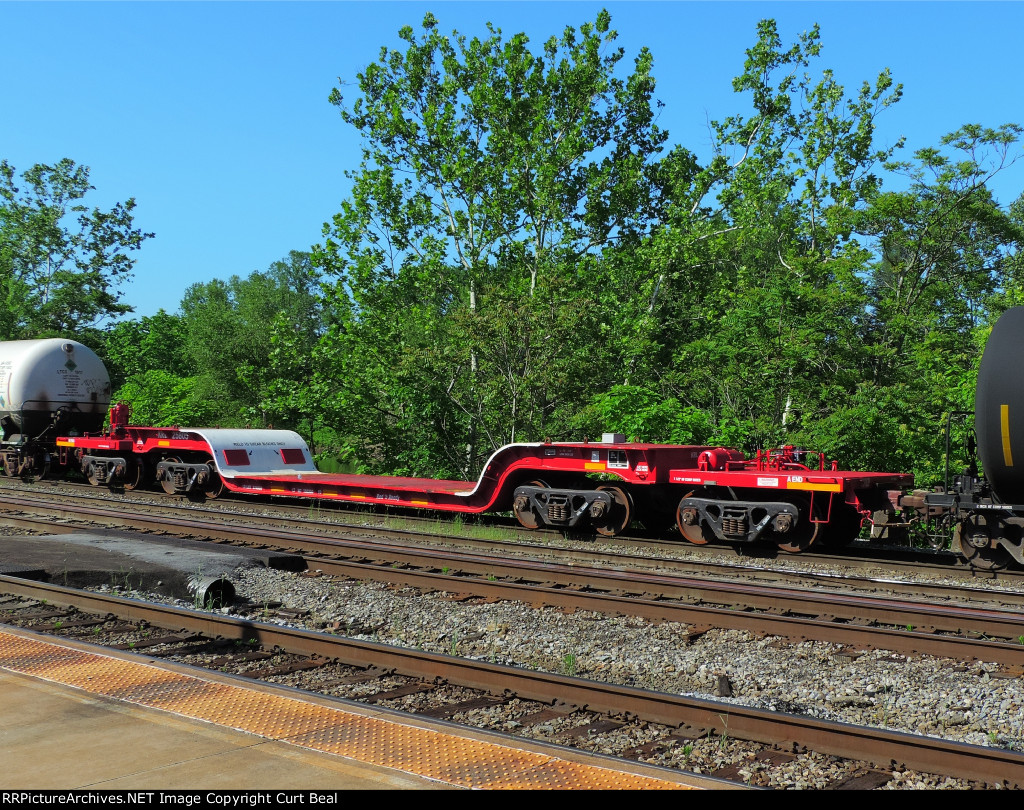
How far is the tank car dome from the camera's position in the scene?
9930 mm

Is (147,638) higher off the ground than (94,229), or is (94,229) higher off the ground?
(94,229)

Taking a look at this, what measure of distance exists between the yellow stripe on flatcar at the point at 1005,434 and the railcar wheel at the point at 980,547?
1414 millimetres

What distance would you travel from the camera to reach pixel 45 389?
73.0ft

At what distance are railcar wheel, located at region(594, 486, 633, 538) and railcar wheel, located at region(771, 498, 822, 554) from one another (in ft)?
7.74

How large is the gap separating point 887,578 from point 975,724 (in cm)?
533

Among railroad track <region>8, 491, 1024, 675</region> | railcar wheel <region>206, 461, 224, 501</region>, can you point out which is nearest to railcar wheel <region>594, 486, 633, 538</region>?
railroad track <region>8, 491, 1024, 675</region>

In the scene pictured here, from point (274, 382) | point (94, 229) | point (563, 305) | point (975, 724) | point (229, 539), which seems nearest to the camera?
point (975, 724)

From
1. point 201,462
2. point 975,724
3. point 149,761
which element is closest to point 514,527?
point 201,462

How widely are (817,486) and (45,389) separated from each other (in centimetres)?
1936

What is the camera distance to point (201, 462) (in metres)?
19.8

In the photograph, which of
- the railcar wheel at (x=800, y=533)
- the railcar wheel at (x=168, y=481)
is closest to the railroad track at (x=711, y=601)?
the railcar wheel at (x=800, y=533)

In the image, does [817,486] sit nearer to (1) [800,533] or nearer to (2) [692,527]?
(1) [800,533]

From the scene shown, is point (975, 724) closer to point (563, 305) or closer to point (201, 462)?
point (563, 305)

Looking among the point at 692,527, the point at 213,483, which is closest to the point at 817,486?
the point at 692,527
